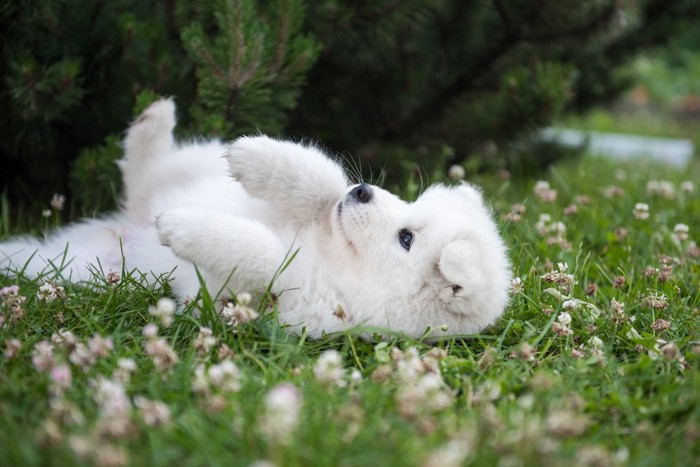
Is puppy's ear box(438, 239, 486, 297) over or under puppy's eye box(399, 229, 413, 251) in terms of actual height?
under

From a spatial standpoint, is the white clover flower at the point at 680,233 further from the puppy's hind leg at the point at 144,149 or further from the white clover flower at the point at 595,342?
the puppy's hind leg at the point at 144,149

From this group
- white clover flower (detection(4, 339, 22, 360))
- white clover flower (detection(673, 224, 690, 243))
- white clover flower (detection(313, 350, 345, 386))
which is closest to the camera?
white clover flower (detection(313, 350, 345, 386))

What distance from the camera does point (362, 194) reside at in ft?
7.59

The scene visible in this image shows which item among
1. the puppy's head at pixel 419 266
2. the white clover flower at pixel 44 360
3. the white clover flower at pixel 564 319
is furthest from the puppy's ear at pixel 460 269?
the white clover flower at pixel 44 360

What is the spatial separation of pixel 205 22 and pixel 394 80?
3.97 ft

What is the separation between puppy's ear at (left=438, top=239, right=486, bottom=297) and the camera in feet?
6.84

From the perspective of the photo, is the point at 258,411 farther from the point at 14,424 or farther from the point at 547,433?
the point at 547,433

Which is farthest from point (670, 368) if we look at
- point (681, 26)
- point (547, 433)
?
point (681, 26)

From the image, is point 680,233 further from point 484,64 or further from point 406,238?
point 406,238

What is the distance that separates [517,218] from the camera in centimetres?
323

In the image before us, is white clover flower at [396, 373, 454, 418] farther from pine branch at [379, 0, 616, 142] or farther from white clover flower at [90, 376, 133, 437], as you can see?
pine branch at [379, 0, 616, 142]

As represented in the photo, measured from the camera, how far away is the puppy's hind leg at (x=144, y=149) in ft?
9.62

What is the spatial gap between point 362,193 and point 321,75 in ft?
5.78

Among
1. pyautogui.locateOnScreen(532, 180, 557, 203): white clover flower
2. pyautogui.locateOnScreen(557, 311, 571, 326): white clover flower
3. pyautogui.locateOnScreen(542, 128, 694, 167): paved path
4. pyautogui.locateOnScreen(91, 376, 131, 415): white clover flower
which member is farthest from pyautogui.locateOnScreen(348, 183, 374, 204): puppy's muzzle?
pyautogui.locateOnScreen(542, 128, 694, 167): paved path
